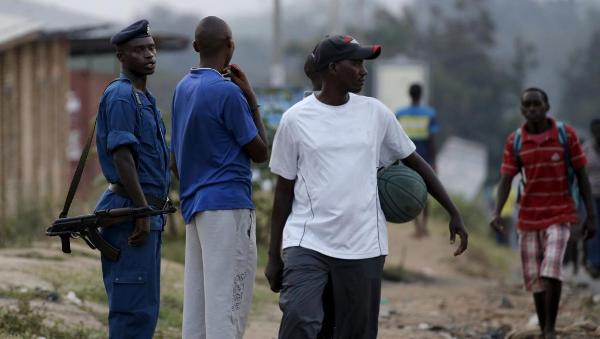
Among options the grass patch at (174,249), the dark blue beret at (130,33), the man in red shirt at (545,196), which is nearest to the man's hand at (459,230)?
the dark blue beret at (130,33)

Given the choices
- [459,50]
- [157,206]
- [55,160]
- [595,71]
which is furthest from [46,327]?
[595,71]

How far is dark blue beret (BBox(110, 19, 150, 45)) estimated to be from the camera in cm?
602

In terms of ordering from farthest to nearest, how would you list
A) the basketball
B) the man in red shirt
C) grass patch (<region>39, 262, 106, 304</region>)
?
grass patch (<region>39, 262, 106, 304</region>) < the man in red shirt < the basketball

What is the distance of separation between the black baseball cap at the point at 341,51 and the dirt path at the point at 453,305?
3.08 meters

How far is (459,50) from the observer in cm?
5422

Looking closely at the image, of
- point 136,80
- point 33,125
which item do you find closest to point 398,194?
point 136,80

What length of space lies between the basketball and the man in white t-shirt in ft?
0.34

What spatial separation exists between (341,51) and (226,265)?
1172 millimetres

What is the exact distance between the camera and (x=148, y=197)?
6.01 metres

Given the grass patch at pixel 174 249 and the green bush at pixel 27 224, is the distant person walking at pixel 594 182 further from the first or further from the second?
the green bush at pixel 27 224

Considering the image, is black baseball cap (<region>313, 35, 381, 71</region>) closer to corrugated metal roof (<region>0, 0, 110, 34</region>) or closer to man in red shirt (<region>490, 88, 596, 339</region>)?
man in red shirt (<region>490, 88, 596, 339</region>)

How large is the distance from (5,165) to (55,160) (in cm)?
266

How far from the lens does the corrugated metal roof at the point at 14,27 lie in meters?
15.6

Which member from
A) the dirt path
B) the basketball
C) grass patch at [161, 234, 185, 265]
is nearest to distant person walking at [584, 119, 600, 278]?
the dirt path
